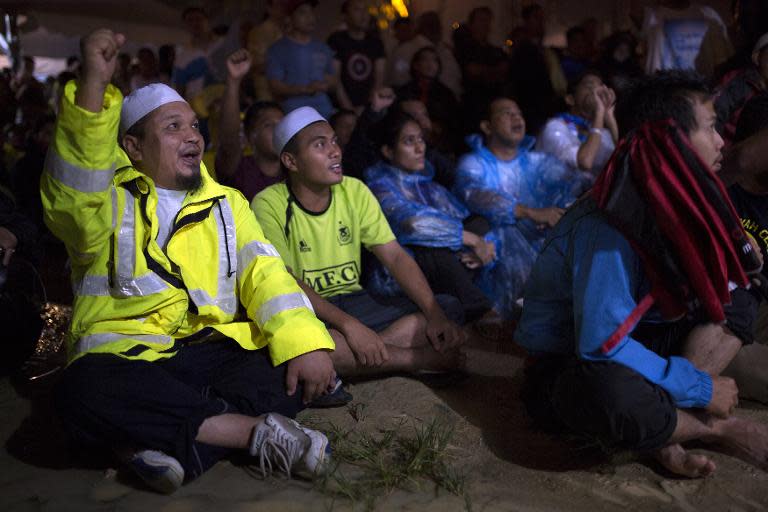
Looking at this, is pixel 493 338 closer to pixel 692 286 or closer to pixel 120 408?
pixel 692 286

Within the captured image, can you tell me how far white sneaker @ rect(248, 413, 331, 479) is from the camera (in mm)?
2344

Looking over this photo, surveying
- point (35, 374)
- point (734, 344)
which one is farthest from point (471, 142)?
point (35, 374)

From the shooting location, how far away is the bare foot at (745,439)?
8.12 feet

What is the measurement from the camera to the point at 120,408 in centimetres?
234

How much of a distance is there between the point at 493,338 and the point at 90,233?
8.12 feet

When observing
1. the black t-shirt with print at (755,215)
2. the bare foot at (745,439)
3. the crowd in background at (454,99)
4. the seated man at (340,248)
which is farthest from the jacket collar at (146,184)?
the black t-shirt with print at (755,215)

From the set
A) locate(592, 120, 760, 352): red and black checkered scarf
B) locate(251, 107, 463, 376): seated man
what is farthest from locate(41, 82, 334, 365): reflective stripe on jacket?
locate(592, 120, 760, 352): red and black checkered scarf

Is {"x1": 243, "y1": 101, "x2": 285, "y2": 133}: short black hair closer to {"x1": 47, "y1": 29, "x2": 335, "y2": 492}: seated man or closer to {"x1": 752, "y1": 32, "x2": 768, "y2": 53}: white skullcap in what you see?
{"x1": 47, "y1": 29, "x2": 335, "y2": 492}: seated man

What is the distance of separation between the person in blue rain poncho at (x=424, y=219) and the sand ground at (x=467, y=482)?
1282 mm

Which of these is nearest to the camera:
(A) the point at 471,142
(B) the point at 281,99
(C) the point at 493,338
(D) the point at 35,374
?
(D) the point at 35,374

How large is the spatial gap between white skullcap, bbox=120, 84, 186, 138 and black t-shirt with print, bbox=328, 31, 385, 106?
3.78 meters

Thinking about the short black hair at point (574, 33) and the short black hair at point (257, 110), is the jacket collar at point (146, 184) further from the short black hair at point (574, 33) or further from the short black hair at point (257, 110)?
the short black hair at point (574, 33)

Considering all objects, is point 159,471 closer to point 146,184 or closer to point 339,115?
point 146,184

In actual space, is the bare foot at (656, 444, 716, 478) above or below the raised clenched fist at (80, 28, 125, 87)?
below
